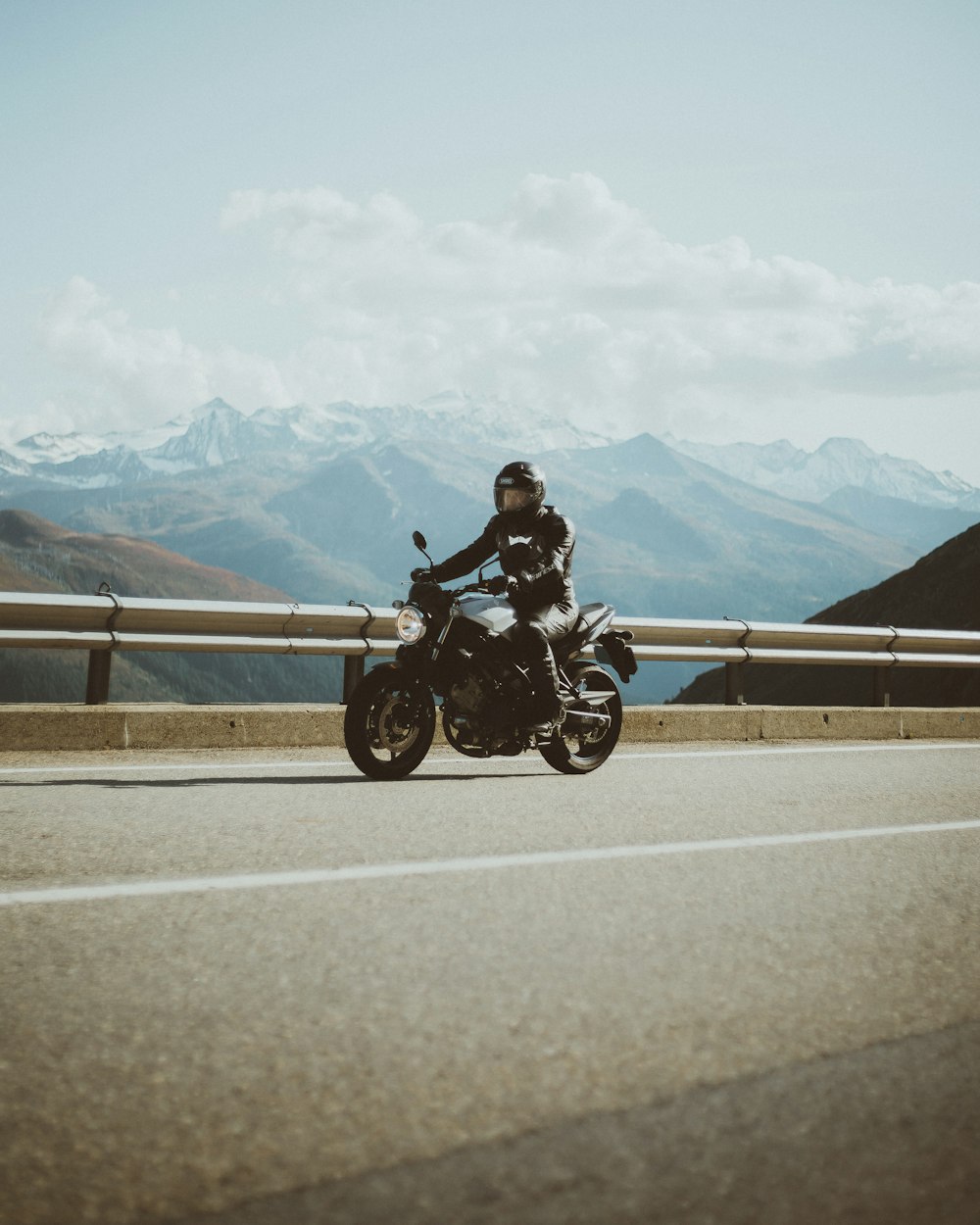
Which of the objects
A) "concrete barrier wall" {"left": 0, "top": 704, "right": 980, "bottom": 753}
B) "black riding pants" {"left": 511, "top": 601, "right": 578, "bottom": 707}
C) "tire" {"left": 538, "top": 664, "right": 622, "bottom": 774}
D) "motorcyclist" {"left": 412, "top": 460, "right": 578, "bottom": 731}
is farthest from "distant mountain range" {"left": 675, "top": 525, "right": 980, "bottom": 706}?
"black riding pants" {"left": 511, "top": 601, "right": 578, "bottom": 707}

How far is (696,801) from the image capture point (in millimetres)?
7457

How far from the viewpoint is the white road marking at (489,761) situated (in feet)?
27.2

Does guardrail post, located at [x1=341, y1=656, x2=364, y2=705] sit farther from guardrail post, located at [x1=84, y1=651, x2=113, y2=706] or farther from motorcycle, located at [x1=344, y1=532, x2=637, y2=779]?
motorcycle, located at [x1=344, y1=532, x2=637, y2=779]

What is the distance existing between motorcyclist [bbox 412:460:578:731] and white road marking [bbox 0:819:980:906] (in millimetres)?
2039

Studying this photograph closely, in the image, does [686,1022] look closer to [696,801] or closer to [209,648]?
[696,801]

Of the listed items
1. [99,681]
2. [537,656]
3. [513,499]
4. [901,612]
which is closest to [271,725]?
[99,681]

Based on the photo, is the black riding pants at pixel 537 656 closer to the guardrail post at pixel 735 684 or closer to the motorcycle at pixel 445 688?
the motorcycle at pixel 445 688

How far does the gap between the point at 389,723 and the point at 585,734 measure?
139cm

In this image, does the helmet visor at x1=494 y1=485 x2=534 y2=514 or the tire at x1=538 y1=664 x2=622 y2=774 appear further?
the tire at x1=538 y1=664 x2=622 y2=774

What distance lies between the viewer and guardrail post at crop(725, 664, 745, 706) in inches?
476

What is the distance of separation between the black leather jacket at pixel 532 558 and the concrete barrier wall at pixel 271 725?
224cm

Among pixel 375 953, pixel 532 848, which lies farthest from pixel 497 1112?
pixel 532 848

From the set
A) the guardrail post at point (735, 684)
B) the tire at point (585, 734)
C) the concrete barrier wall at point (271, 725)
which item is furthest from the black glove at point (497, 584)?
the guardrail post at point (735, 684)

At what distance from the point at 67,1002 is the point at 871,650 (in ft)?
35.4
